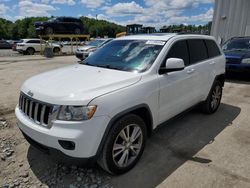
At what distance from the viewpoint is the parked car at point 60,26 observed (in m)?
21.7

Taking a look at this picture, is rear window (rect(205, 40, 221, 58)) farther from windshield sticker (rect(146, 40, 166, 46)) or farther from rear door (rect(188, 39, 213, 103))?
windshield sticker (rect(146, 40, 166, 46))

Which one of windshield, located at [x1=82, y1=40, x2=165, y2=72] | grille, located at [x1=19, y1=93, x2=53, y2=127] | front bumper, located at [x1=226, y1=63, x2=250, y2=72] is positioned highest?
windshield, located at [x1=82, y1=40, x2=165, y2=72]

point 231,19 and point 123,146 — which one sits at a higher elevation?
point 231,19

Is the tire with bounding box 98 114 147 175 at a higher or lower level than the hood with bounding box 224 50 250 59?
lower

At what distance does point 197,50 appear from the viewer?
4.43m

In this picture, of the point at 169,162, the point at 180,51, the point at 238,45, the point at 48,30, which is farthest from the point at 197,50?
the point at 48,30

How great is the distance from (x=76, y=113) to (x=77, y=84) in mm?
473

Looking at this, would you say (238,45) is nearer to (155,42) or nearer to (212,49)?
(212,49)

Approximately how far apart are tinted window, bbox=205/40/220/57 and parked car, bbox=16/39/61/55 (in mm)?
20253

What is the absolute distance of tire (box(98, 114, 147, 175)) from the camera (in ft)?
8.82

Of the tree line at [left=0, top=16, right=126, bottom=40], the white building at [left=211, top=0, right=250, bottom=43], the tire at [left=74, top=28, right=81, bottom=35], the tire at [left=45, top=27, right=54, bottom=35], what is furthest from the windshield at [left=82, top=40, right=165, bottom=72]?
the tree line at [left=0, top=16, right=126, bottom=40]

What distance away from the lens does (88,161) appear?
2.55 metres

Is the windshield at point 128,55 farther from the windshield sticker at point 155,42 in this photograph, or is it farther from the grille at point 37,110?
the grille at point 37,110

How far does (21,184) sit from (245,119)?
432cm
